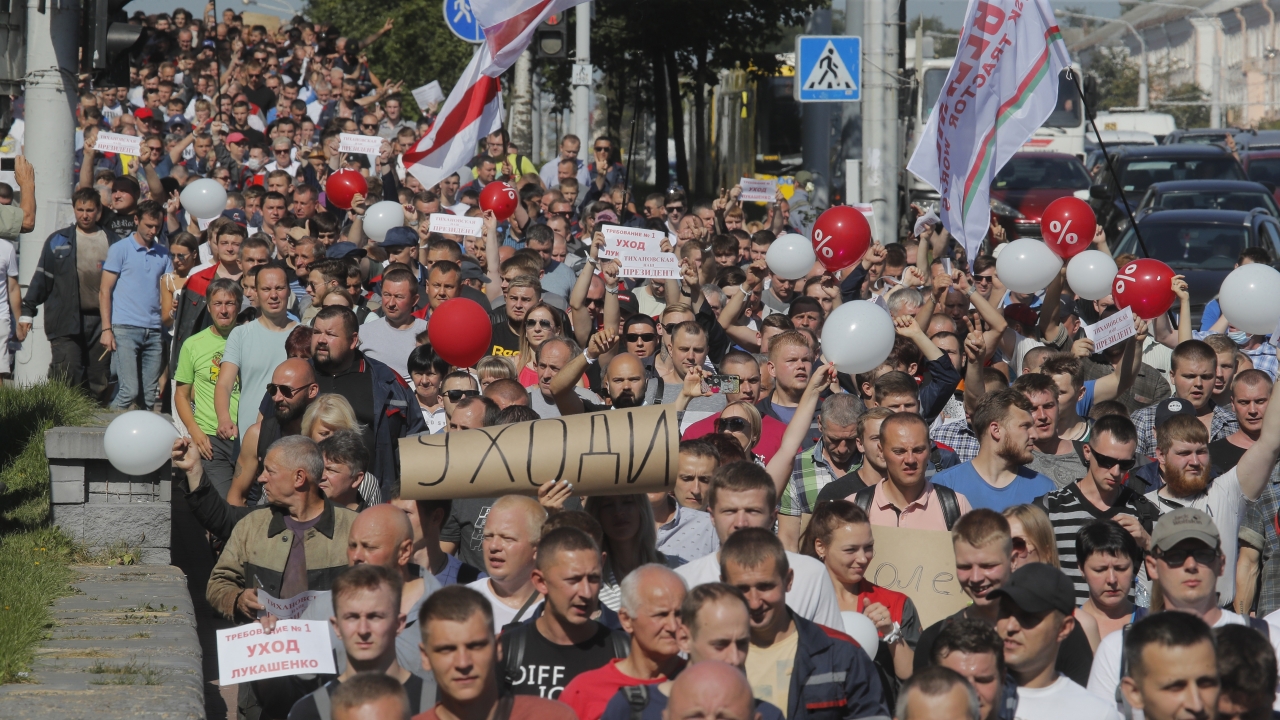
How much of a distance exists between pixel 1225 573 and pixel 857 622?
1889mm

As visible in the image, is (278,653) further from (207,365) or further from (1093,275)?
(1093,275)

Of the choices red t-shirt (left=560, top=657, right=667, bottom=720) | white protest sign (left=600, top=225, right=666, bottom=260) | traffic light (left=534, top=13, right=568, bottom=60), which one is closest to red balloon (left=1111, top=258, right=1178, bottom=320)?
white protest sign (left=600, top=225, right=666, bottom=260)

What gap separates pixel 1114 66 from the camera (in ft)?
287

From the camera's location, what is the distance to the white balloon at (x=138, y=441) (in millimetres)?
6961

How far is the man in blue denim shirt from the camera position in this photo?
464 inches

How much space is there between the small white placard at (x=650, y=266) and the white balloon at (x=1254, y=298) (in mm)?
3398

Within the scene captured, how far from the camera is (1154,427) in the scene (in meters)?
8.44

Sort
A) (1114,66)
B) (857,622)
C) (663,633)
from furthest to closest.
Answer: (1114,66), (857,622), (663,633)

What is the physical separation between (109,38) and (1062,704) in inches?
285

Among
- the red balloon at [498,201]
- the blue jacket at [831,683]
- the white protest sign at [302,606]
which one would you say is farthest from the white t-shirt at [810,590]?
the red balloon at [498,201]

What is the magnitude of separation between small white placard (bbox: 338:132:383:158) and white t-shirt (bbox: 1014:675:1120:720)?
11296 millimetres

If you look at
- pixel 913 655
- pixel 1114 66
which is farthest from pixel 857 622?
pixel 1114 66

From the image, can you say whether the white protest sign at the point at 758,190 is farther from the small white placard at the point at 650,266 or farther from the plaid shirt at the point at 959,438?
the plaid shirt at the point at 959,438

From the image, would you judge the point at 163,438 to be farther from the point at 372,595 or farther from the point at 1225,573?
the point at 1225,573
